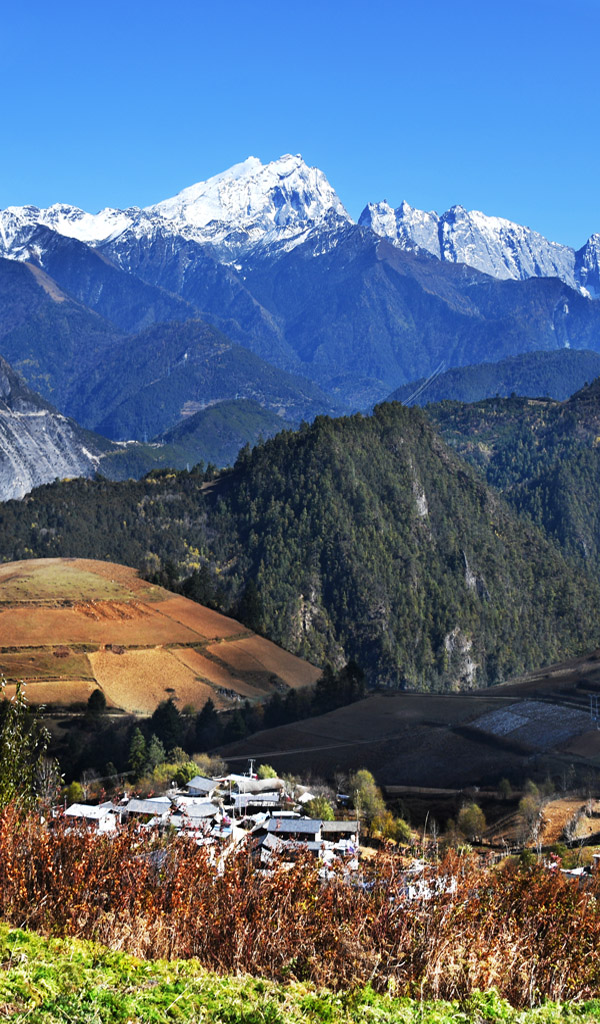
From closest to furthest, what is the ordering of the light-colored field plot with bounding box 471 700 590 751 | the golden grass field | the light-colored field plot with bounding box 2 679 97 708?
the light-colored field plot with bounding box 471 700 590 751
the light-colored field plot with bounding box 2 679 97 708
the golden grass field

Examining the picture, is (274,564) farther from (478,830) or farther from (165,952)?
(165,952)

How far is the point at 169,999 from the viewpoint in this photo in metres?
17.7

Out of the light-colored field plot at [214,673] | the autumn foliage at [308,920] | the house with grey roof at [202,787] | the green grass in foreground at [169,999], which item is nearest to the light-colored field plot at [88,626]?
the light-colored field plot at [214,673]

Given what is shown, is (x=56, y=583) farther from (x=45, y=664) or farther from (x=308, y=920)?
(x=308, y=920)

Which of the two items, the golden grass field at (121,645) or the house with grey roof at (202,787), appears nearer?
the house with grey roof at (202,787)

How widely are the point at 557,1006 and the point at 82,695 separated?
89234 mm

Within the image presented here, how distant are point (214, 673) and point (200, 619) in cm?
1439

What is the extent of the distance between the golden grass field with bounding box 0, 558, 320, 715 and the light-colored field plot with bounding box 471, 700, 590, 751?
94.4ft

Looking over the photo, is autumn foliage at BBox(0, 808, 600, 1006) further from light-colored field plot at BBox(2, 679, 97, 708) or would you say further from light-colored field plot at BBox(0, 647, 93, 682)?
light-colored field plot at BBox(0, 647, 93, 682)

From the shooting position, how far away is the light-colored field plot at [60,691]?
102 m

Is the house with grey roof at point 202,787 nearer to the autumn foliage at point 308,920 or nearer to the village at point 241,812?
the village at point 241,812

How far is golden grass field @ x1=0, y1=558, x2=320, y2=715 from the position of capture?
108375 mm

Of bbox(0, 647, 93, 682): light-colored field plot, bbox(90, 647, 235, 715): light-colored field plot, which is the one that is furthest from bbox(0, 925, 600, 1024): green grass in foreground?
bbox(0, 647, 93, 682): light-colored field plot

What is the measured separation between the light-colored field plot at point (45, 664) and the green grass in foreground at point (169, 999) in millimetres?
89426
